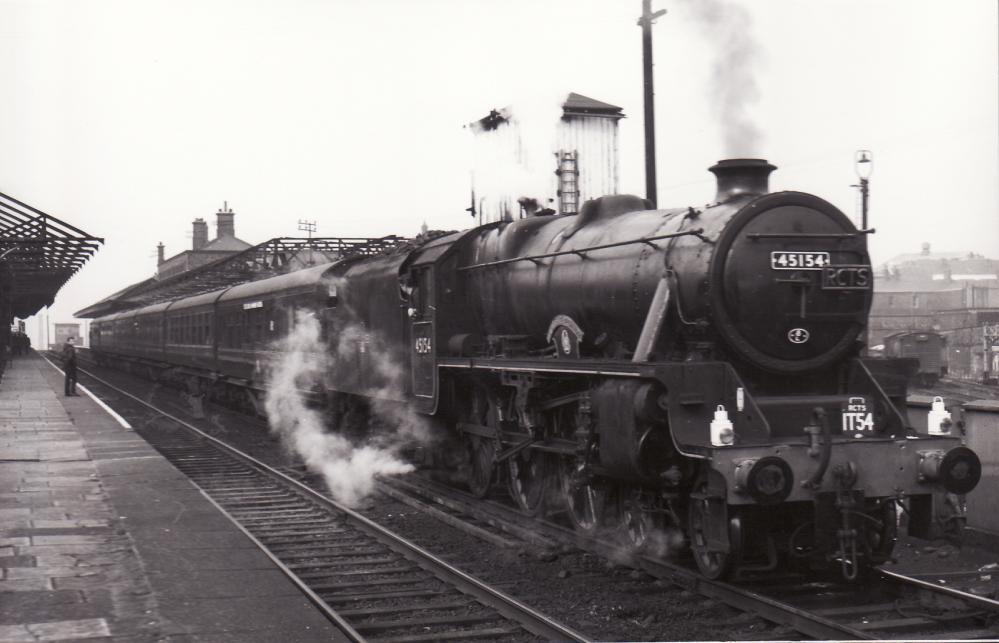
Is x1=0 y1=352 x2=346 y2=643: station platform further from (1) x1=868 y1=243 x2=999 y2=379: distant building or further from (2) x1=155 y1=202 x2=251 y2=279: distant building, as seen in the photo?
(2) x1=155 y1=202 x2=251 y2=279: distant building

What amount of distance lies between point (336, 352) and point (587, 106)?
5118 millimetres

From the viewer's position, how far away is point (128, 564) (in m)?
7.02

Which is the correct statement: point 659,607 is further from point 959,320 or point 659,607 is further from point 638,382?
point 959,320

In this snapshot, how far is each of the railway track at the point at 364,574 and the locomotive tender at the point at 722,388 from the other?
1.31 metres

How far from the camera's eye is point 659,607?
623cm

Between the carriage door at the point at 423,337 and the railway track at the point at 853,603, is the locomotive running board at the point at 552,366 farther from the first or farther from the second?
the railway track at the point at 853,603

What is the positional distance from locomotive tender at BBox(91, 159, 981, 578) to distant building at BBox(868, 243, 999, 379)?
20450mm

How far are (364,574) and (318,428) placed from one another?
834 centimetres

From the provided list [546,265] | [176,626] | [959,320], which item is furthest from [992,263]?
[176,626]

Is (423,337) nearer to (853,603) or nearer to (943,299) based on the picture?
(853,603)

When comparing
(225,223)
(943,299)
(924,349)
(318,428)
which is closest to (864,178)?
(318,428)

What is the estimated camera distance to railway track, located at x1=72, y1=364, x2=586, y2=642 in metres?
5.94

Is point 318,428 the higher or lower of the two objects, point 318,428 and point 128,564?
the higher

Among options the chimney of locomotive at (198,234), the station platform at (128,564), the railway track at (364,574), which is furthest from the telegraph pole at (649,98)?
the chimney of locomotive at (198,234)
